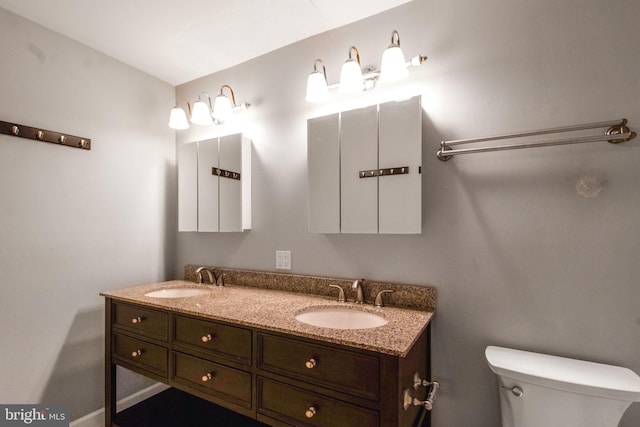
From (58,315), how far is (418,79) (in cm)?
236

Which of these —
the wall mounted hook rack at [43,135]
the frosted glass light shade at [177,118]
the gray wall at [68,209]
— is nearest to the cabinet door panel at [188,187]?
the frosted glass light shade at [177,118]

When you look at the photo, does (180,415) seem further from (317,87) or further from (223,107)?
(317,87)

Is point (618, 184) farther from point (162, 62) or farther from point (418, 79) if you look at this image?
point (162, 62)

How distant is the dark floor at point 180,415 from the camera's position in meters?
1.73

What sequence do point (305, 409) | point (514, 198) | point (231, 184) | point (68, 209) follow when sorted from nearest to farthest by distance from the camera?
point (305, 409) → point (514, 198) → point (68, 209) → point (231, 184)

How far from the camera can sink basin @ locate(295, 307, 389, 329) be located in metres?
1.42

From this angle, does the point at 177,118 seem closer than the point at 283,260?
No

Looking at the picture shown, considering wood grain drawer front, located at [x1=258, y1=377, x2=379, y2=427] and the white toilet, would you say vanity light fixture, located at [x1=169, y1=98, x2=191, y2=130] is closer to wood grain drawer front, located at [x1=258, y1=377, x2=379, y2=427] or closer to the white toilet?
wood grain drawer front, located at [x1=258, y1=377, x2=379, y2=427]

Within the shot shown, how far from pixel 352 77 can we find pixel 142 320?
1.66 metres

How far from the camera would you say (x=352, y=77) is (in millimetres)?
1500

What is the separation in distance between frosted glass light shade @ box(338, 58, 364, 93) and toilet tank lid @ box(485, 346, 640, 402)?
4.32ft

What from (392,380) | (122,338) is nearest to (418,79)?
(392,380)

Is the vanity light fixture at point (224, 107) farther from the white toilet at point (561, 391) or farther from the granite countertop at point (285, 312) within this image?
the white toilet at point (561, 391)

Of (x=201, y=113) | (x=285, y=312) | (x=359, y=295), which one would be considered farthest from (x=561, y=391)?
(x=201, y=113)
